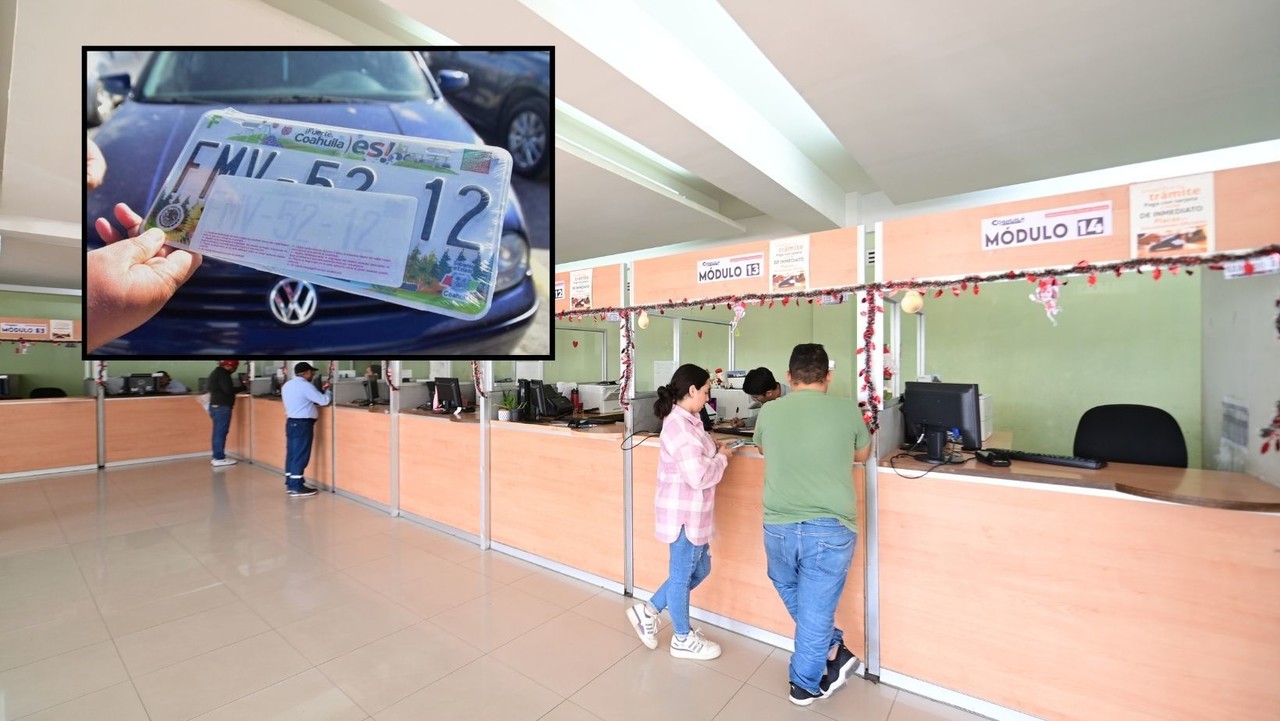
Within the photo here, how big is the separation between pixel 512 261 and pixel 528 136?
7.8 inches

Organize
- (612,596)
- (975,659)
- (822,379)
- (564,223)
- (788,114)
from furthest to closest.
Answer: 1. (564,223)
2. (788,114)
3. (612,596)
4. (822,379)
5. (975,659)

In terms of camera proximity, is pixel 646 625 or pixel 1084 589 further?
pixel 646 625

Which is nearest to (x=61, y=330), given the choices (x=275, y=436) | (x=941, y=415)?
(x=275, y=436)

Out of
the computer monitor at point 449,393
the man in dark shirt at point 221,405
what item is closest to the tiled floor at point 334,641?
the computer monitor at point 449,393

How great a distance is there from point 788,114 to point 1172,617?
3706mm

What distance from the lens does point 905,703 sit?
83.3 inches

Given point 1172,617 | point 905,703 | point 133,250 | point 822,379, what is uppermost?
point 133,250

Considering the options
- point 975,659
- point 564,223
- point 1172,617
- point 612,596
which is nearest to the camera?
point 1172,617

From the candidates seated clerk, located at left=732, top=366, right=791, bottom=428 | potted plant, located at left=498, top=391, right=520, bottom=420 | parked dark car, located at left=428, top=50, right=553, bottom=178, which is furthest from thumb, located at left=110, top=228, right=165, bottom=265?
seated clerk, located at left=732, top=366, right=791, bottom=428

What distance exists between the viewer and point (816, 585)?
205cm

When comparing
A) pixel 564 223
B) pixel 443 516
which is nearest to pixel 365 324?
pixel 443 516

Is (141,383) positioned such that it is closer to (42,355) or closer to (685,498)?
(42,355)

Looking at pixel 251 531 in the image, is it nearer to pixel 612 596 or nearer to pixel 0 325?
pixel 612 596

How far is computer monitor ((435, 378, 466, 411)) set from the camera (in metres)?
4.34
